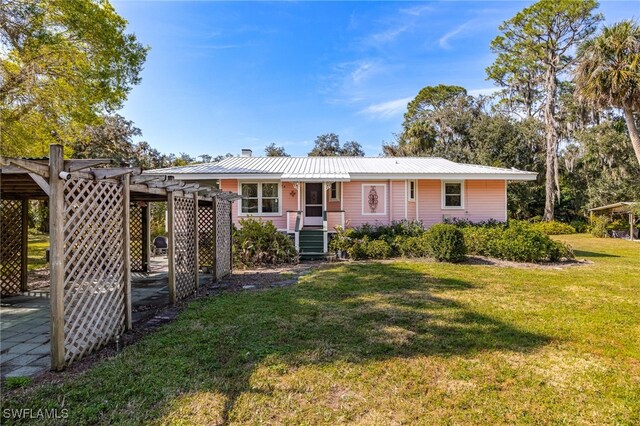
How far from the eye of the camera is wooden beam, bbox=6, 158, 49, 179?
2935 mm

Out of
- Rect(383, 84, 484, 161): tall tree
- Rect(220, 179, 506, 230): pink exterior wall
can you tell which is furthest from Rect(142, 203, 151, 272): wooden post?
Rect(383, 84, 484, 161): tall tree

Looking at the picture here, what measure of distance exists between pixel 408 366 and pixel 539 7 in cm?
3018

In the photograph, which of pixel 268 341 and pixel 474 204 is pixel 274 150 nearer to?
pixel 474 204

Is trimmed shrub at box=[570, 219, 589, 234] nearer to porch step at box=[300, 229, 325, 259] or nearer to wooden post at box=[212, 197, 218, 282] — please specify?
porch step at box=[300, 229, 325, 259]

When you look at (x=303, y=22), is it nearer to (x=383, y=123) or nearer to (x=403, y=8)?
(x=403, y=8)

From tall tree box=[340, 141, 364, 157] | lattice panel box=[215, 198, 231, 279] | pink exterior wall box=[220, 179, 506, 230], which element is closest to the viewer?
lattice panel box=[215, 198, 231, 279]

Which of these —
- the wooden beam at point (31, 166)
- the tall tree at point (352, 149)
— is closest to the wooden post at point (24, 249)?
the wooden beam at point (31, 166)

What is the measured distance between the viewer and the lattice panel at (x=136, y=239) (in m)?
9.76

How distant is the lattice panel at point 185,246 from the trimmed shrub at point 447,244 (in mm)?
7376

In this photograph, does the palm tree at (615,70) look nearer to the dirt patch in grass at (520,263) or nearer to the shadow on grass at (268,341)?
the dirt patch in grass at (520,263)

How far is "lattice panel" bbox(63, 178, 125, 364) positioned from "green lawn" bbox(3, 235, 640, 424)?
553 mm

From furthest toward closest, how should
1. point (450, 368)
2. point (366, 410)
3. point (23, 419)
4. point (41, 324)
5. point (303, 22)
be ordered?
point (303, 22), point (41, 324), point (450, 368), point (366, 410), point (23, 419)

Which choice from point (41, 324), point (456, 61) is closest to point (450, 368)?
point (41, 324)

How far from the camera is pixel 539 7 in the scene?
23391 millimetres
